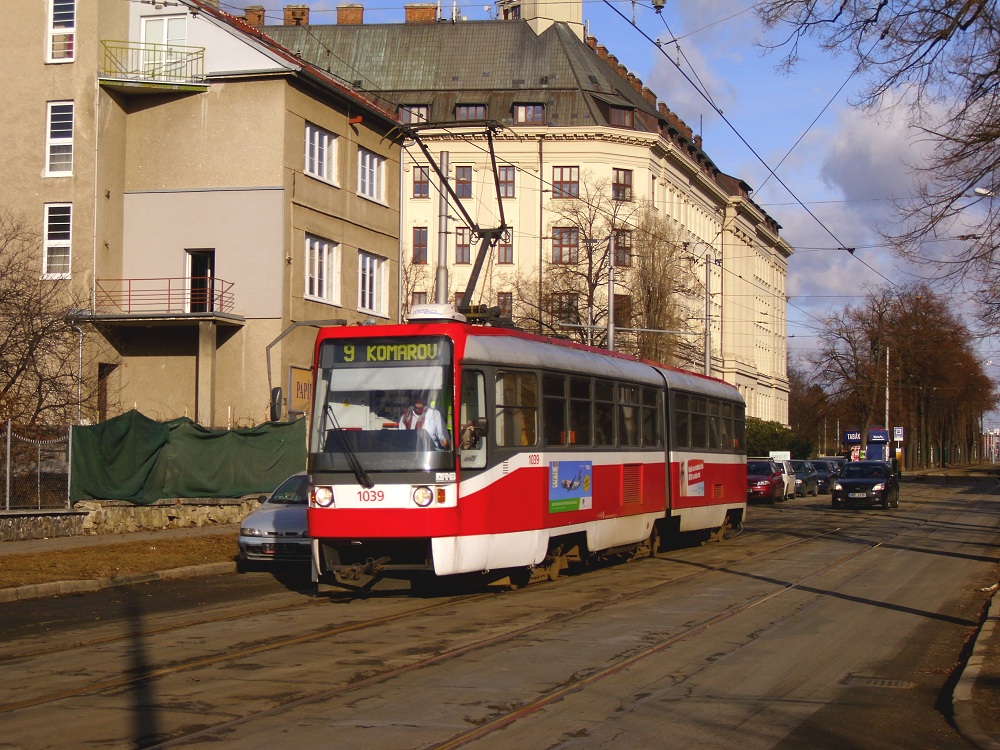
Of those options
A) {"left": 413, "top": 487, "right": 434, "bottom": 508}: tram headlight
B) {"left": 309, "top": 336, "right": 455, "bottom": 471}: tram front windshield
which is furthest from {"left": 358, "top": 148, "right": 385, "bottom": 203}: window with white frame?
{"left": 413, "top": 487, "right": 434, "bottom": 508}: tram headlight

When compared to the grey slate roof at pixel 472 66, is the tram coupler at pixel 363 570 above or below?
below

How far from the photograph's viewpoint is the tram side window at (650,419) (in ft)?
65.1

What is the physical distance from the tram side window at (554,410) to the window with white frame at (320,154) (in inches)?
849

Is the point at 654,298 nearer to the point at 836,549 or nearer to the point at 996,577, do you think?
the point at 836,549

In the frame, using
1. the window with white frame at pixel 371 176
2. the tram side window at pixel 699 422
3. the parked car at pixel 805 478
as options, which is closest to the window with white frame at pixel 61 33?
the window with white frame at pixel 371 176

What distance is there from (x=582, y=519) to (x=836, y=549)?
8.37 m

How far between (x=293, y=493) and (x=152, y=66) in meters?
20.9

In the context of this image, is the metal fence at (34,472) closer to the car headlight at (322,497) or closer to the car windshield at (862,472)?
the car headlight at (322,497)

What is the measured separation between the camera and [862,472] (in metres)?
42.0

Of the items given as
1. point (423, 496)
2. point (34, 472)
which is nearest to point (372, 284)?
point (34, 472)

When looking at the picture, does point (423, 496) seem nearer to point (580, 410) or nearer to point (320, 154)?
point (580, 410)

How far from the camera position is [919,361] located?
9225 cm

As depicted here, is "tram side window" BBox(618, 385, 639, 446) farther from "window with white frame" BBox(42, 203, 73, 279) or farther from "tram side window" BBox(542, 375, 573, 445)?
"window with white frame" BBox(42, 203, 73, 279)

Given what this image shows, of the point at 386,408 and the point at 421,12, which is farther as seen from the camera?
the point at 421,12
